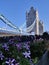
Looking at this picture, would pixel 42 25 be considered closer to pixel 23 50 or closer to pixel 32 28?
pixel 32 28

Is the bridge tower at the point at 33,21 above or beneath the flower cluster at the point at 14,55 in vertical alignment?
above

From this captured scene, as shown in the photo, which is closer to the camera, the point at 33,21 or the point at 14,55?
the point at 14,55

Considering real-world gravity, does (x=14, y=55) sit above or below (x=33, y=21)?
below

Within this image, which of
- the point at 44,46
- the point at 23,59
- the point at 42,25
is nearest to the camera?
the point at 23,59

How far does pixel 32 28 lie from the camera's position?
67.9 metres

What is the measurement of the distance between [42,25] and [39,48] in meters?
66.9

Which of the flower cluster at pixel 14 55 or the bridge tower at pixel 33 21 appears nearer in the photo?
the flower cluster at pixel 14 55

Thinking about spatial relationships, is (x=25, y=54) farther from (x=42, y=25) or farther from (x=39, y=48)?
(x=42, y=25)

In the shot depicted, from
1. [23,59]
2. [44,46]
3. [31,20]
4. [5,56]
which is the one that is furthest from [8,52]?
[31,20]

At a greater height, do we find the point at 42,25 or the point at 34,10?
the point at 34,10

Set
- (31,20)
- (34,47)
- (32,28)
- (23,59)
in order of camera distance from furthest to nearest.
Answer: (31,20) < (32,28) < (34,47) < (23,59)

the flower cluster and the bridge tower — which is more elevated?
the bridge tower

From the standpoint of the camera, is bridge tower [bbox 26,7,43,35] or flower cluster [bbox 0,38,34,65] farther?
bridge tower [bbox 26,7,43,35]

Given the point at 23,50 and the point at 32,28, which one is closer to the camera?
the point at 23,50
